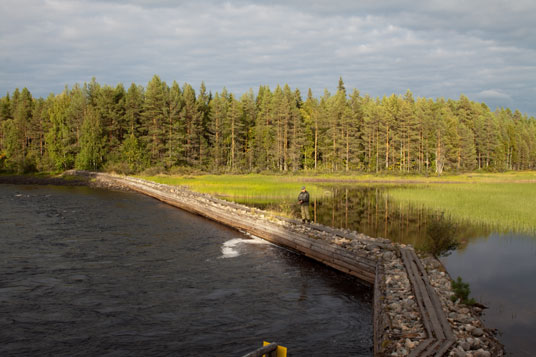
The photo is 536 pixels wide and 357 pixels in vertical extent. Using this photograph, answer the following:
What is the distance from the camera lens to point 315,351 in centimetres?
1052

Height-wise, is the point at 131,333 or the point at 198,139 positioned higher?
the point at 198,139

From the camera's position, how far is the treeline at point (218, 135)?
260 ft

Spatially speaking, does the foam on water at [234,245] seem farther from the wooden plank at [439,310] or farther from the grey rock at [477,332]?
the grey rock at [477,332]

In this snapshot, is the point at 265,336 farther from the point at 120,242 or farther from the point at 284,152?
the point at 284,152

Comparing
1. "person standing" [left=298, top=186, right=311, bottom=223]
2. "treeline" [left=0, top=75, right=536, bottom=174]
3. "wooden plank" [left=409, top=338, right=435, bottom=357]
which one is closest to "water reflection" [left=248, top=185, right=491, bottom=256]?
"person standing" [left=298, top=186, right=311, bottom=223]

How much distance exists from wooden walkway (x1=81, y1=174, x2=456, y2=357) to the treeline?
151 feet

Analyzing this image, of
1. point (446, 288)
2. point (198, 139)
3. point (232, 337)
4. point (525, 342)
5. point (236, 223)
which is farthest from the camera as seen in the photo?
point (198, 139)

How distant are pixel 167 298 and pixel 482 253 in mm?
15417

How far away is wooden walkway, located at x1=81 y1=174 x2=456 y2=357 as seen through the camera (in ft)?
30.8

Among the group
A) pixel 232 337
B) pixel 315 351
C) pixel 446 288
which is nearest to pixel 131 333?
pixel 232 337

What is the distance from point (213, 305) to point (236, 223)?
47.6ft

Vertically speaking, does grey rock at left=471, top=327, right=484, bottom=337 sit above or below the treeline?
below

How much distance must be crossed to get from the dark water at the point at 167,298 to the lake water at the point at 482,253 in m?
3.96

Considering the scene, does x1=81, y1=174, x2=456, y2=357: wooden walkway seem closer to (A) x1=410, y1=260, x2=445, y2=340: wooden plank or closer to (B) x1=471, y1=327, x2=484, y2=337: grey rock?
(A) x1=410, y1=260, x2=445, y2=340: wooden plank
